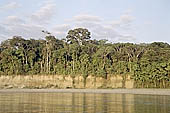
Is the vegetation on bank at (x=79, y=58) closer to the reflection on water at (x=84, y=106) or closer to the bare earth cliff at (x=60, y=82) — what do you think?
the bare earth cliff at (x=60, y=82)

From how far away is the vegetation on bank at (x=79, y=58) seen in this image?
61375mm

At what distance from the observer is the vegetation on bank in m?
61.4

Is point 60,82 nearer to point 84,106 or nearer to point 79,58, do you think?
point 79,58

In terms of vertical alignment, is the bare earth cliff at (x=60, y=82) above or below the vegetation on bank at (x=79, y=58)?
below

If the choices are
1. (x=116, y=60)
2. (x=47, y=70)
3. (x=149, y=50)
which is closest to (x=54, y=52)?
(x=47, y=70)

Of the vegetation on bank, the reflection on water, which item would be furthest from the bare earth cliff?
the reflection on water

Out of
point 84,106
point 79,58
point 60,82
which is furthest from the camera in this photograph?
point 79,58

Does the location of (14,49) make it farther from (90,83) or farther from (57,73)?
(90,83)

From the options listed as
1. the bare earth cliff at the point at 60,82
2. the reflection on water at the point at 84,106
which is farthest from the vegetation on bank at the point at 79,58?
the reflection on water at the point at 84,106

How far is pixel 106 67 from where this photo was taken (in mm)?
66375

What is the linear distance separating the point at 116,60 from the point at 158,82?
12766 mm

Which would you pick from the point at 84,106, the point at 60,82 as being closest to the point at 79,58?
the point at 60,82

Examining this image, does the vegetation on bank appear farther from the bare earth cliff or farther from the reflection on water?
the reflection on water

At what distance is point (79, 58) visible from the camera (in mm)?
69188
